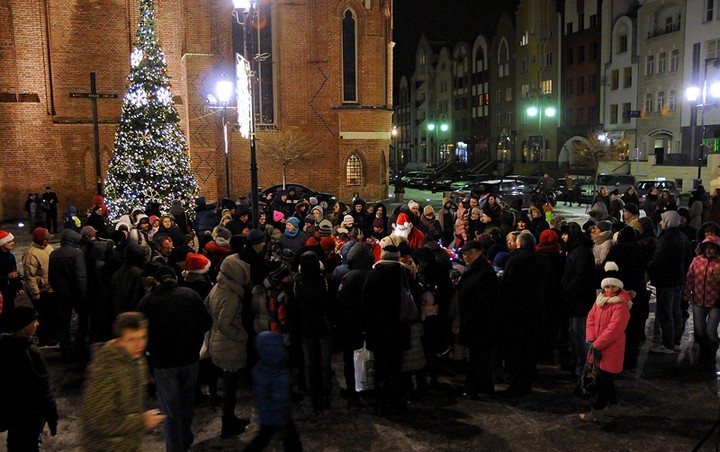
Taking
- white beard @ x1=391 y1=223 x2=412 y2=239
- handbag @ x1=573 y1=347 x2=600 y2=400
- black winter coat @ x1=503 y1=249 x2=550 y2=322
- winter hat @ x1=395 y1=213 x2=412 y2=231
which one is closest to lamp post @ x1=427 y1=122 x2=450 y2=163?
winter hat @ x1=395 y1=213 x2=412 y2=231

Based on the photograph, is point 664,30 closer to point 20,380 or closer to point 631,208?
point 631,208

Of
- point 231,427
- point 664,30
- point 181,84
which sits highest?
point 664,30

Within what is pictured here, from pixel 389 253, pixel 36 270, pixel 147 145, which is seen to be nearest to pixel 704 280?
pixel 389 253

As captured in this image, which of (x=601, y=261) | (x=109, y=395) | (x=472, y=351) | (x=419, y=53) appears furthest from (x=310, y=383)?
(x=419, y=53)

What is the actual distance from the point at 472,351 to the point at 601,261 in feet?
8.54

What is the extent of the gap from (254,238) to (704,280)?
574 cm

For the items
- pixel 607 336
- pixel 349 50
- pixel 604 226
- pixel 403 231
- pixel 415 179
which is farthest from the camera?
pixel 415 179

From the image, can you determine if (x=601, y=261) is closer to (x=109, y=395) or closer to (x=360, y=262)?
(x=360, y=262)

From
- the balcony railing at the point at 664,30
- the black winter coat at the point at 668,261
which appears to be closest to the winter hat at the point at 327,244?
the black winter coat at the point at 668,261

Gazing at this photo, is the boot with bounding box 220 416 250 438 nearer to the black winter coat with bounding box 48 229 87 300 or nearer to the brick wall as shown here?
the black winter coat with bounding box 48 229 87 300

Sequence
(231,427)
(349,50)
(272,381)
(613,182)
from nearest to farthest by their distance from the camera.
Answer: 1. (272,381)
2. (231,427)
3. (349,50)
4. (613,182)

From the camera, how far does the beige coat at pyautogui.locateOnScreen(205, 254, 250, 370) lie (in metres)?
5.91

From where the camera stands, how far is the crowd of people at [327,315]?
15.6 ft

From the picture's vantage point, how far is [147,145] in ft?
64.5
